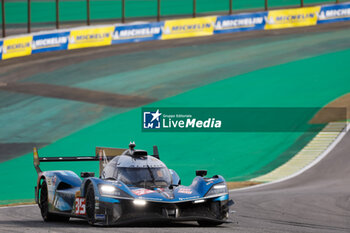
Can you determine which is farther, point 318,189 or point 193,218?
point 318,189

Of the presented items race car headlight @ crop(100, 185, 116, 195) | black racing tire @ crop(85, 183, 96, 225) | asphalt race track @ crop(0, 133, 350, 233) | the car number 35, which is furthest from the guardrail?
race car headlight @ crop(100, 185, 116, 195)

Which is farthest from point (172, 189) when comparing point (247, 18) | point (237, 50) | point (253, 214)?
point (247, 18)

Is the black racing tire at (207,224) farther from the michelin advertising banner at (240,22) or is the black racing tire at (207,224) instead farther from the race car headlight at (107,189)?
the michelin advertising banner at (240,22)

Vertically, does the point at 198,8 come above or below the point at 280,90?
above

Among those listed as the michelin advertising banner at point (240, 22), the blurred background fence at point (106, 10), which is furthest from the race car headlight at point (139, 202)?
the blurred background fence at point (106, 10)

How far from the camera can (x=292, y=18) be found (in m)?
53.9

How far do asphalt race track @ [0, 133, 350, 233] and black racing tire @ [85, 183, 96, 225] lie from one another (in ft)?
0.55

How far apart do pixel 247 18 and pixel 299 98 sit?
678 inches

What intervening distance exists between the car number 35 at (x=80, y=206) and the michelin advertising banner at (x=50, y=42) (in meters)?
33.2

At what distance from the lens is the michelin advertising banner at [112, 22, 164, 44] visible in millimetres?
49531

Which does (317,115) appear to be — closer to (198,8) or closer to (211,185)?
(211,185)

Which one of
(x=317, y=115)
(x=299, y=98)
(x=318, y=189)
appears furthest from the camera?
(x=299, y=98)

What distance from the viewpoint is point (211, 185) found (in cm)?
1302

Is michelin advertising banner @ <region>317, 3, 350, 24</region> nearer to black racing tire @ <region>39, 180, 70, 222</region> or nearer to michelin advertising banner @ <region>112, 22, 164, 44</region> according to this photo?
michelin advertising banner @ <region>112, 22, 164, 44</region>
